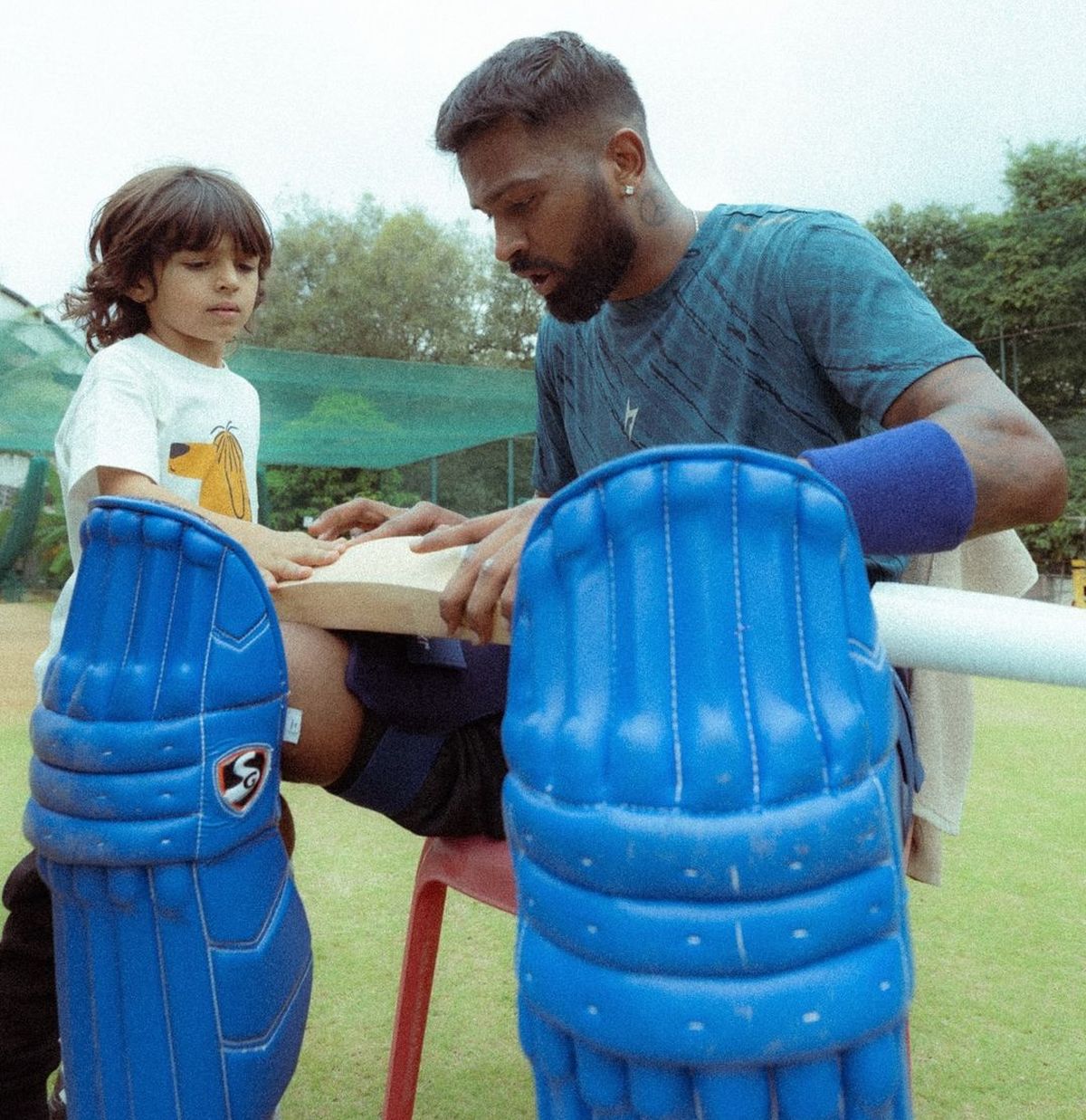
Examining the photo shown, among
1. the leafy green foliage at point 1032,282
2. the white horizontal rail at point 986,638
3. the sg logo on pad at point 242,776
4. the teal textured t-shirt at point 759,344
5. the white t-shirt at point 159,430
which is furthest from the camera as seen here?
the leafy green foliage at point 1032,282

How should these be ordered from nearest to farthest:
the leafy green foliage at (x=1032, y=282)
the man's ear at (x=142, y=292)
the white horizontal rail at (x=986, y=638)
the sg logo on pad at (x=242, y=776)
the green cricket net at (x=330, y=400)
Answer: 1. the white horizontal rail at (x=986, y=638)
2. the sg logo on pad at (x=242, y=776)
3. the man's ear at (x=142, y=292)
4. the green cricket net at (x=330, y=400)
5. the leafy green foliage at (x=1032, y=282)

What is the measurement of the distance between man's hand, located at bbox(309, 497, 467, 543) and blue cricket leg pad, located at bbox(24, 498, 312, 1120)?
14.1 inches

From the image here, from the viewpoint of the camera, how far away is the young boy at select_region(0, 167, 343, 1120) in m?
1.31

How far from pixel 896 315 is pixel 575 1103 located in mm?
798

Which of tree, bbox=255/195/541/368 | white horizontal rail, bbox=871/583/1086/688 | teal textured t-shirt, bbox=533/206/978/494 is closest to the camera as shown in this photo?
white horizontal rail, bbox=871/583/1086/688

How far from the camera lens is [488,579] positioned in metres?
0.68

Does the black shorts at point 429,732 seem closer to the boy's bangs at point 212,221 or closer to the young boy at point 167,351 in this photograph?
the young boy at point 167,351

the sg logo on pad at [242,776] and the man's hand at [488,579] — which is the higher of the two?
the man's hand at [488,579]

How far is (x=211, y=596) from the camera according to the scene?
0.72 metres

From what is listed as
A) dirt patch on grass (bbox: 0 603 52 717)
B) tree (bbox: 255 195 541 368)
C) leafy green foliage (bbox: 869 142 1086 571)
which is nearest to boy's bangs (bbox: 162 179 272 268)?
dirt patch on grass (bbox: 0 603 52 717)

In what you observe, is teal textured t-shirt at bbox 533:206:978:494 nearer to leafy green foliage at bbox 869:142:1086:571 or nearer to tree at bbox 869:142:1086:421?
leafy green foliage at bbox 869:142:1086:571

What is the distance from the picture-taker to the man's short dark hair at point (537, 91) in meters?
1.38

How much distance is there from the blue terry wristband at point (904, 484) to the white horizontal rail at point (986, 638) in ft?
0.23

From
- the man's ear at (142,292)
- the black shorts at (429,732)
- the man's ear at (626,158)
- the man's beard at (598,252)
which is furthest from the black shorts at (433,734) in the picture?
the man's ear at (142,292)
